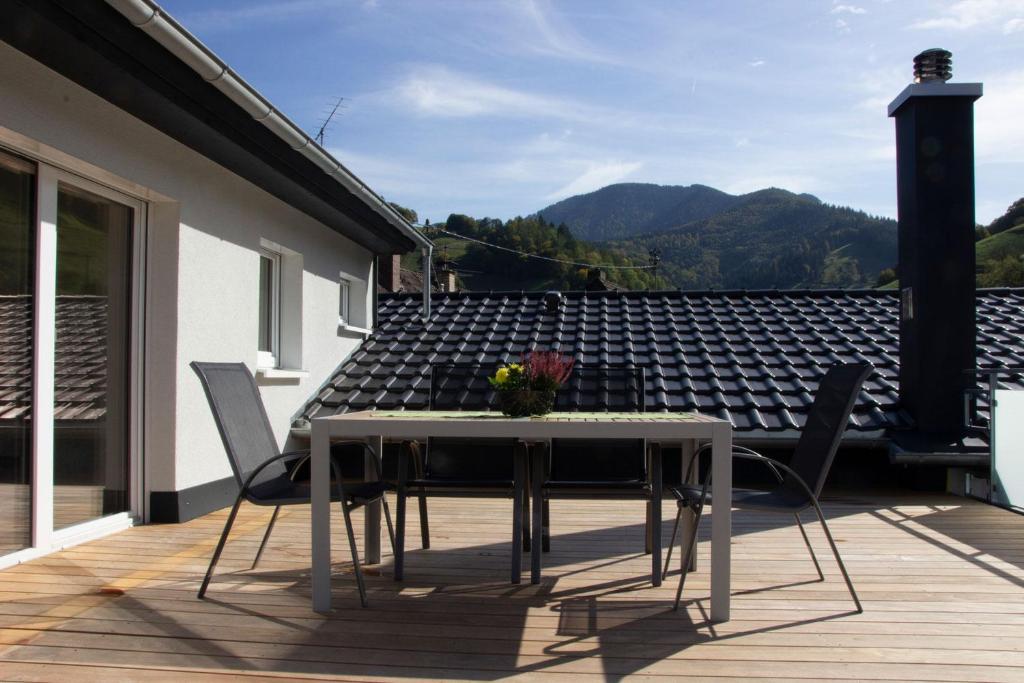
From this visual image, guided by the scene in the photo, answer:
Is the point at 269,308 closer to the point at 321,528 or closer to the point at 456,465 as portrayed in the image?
the point at 456,465

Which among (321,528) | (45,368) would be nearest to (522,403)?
(321,528)

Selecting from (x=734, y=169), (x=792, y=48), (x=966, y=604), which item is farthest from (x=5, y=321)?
(x=734, y=169)

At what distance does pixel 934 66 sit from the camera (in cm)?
657

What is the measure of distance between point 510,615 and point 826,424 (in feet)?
5.44

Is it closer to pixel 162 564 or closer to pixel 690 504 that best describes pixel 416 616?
pixel 690 504

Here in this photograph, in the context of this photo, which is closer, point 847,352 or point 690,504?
point 690,504

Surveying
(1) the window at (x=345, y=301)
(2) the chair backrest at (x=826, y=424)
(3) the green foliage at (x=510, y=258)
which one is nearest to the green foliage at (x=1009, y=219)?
(3) the green foliage at (x=510, y=258)

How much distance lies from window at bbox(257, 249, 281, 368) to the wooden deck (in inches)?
95.4

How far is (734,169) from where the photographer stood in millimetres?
14820

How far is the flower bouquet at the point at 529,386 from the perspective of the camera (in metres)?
3.48

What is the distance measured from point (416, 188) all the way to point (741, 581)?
40.7 ft

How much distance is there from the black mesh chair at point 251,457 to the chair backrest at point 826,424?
195 centimetres

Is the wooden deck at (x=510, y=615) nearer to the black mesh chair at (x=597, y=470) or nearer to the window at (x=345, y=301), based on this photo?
the black mesh chair at (x=597, y=470)

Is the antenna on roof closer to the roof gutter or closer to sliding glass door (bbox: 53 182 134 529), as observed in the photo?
the roof gutter
